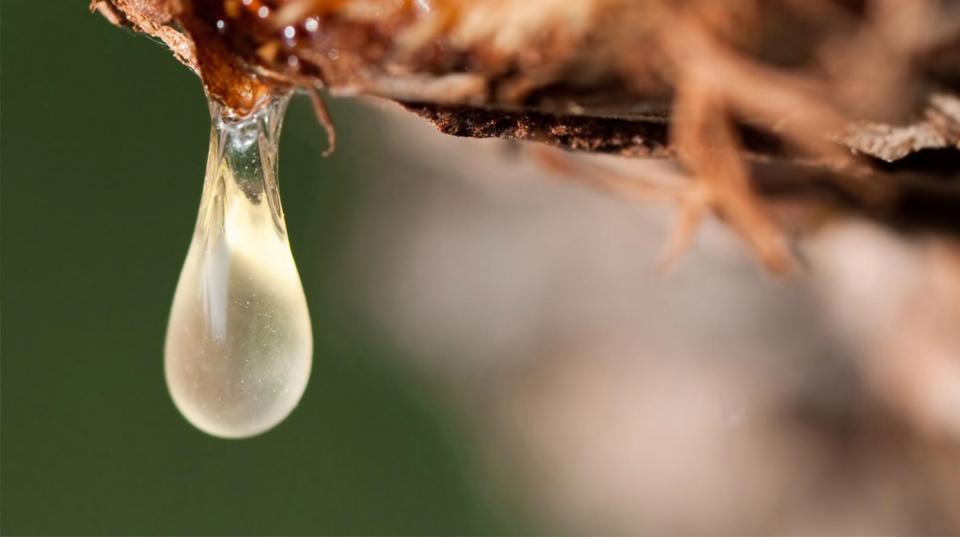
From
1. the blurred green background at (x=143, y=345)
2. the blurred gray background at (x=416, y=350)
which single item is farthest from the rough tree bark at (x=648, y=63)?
the blurred green background at (x=143, y=345)

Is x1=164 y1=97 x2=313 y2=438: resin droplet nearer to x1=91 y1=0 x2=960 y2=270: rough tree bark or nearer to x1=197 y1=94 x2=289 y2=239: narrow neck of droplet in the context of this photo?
x1=197 y1=94 x2=289 y2=239: narrow neck of droplet

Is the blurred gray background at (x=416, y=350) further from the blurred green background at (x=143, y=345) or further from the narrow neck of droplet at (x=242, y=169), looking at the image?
the narrow neck of droplet at (x=242, y=169)

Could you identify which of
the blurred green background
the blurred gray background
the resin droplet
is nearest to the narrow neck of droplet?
the resin droplet

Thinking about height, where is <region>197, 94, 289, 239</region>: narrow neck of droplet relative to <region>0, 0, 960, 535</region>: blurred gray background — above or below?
below

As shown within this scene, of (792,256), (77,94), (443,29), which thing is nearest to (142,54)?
(77,94)

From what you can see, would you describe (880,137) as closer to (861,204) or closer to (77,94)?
(861,204)

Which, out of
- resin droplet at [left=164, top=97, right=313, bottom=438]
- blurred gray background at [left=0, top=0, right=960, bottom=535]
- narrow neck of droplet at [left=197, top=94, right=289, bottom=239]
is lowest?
resin droplet at [left=164, top=97, right=313, bottom=438]

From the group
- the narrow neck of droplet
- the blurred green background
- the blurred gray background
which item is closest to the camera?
the narrow neck of droplet
